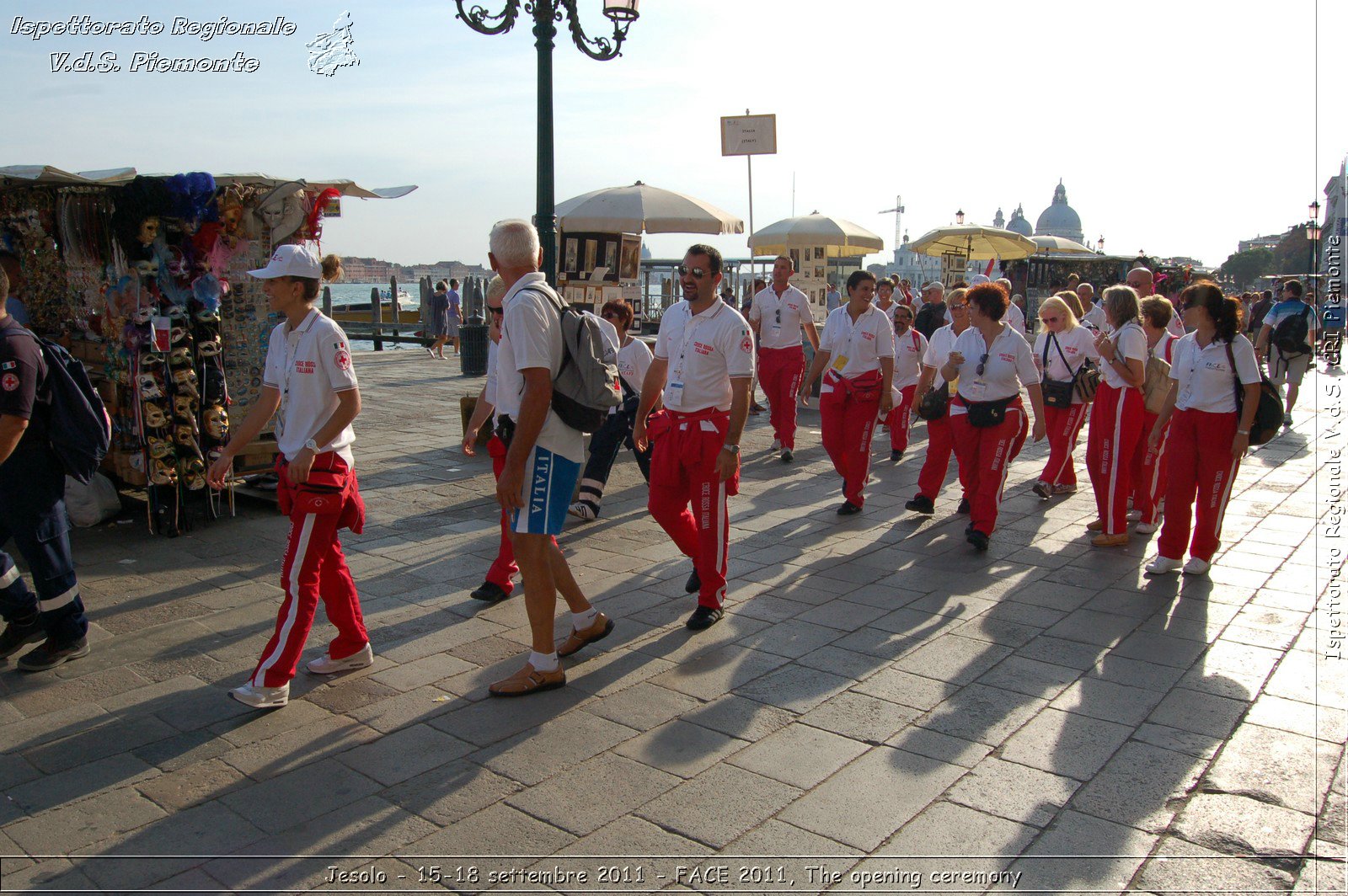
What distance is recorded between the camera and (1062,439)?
815cm

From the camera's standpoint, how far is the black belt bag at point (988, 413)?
6.42 m

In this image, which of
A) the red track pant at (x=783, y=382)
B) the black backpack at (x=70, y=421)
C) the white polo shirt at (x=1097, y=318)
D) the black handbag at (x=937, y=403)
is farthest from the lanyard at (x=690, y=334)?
the white polo shirt at (x=1097, y=318)

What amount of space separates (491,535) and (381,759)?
3.31 meters

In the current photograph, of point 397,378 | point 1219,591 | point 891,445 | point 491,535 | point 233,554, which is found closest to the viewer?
point 1219,591

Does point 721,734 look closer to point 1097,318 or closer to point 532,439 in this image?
point 532,439

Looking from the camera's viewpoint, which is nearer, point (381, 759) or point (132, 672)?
point (381, 759)

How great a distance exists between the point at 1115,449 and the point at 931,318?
6306 millimetres

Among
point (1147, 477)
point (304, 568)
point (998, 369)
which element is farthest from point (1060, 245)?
point (304, 568)

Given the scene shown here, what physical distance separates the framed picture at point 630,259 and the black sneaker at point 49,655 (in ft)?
20.9

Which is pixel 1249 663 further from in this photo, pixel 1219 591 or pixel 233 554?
pixel 233 554

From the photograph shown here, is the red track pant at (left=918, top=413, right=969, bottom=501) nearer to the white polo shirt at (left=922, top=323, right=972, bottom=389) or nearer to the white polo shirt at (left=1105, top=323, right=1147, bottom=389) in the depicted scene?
the white polo shirt at (left=922, top=323, right=972, bottom=389)

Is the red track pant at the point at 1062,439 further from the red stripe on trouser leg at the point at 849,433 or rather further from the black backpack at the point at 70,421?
the black backpack at the point at 70,421

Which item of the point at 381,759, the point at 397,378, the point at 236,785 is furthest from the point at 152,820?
the point at 397,378

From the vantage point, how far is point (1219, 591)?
576 centimetres
